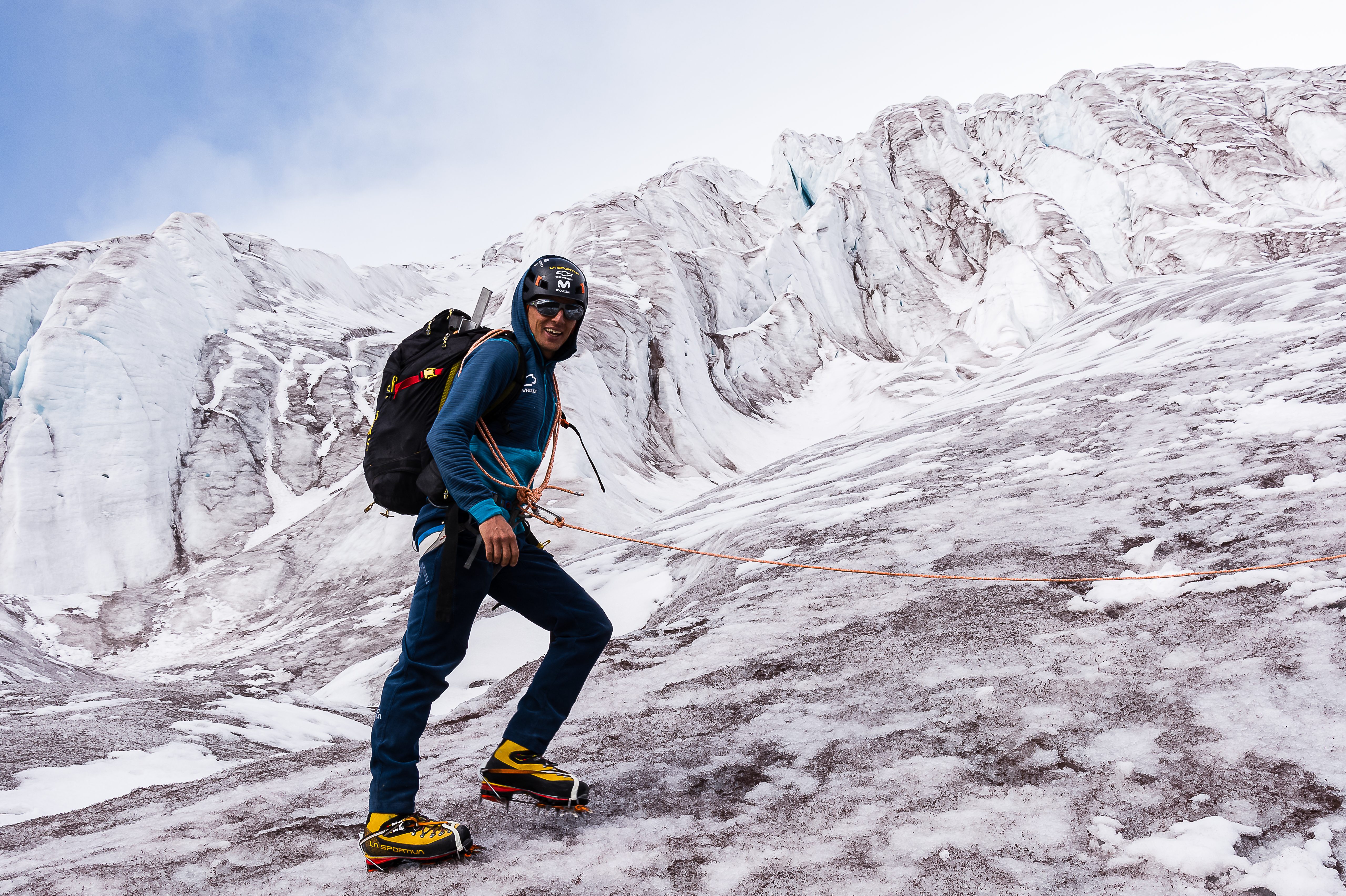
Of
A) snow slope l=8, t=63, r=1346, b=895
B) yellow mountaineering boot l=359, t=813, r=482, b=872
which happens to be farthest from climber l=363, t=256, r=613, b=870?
snow slope l=8, t=63, r=1346, b=895

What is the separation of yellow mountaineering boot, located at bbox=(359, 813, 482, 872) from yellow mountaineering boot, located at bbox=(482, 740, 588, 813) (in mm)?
349

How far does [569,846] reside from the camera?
3158 mm

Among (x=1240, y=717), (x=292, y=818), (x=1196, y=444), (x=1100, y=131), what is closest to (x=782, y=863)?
(x=1240, y=717)

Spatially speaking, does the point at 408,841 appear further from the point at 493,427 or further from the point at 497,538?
the point at 493,427

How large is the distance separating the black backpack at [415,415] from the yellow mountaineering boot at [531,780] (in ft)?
3.72

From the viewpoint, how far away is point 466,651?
3.38 metres

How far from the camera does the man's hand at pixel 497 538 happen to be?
120 inches

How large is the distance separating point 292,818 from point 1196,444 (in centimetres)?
800

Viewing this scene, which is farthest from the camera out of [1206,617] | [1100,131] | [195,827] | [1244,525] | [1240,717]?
[1100,131]

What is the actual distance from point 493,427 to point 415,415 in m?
0.33

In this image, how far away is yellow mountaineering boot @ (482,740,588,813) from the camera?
133 inches

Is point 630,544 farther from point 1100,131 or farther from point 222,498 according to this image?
point 1100,131

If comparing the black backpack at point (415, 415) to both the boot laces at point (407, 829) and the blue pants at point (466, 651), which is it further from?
the boot laces at point (407, 829)

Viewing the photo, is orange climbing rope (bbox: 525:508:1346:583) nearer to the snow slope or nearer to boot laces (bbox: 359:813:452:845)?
the snow slope
